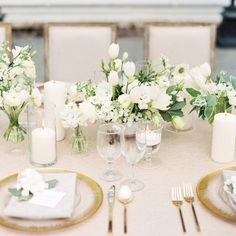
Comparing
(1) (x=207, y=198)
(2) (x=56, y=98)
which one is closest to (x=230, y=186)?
(1) (x=207, y=198)

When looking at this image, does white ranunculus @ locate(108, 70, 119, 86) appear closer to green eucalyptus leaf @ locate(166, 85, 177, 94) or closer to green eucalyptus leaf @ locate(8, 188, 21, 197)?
green eucalyptus leaf @ locate(166, 85, 177, 94)

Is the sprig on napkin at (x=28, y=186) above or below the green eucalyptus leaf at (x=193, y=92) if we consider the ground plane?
below

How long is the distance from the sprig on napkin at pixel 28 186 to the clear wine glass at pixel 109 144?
0.61 feet

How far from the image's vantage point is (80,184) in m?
1.44

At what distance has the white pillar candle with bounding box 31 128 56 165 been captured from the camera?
1.57m

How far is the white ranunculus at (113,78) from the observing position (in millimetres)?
1630

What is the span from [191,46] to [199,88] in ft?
2.95

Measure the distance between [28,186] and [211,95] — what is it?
0.65 metres

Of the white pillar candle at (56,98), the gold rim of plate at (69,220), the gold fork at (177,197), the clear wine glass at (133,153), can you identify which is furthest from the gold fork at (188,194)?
the white pillar candle at (56,98)

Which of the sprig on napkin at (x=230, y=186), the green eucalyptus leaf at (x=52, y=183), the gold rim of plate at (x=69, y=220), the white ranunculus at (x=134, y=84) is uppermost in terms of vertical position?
the white ranunculus at (x=134, y=84)

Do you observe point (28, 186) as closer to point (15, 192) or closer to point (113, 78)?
point (15, 192)

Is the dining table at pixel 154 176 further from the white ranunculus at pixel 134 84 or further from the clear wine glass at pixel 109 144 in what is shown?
the white ranunculus at pixel 134 84

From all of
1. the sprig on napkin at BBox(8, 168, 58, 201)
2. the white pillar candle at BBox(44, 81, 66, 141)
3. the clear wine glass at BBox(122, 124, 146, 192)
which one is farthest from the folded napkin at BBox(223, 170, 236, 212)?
the white pillar candle at BBox(44, 81, 66, 141)

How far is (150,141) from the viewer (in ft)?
5.09
